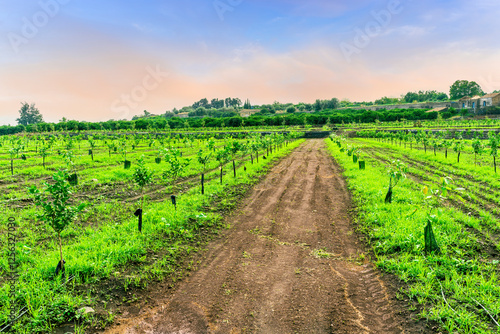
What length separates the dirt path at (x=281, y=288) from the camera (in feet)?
17.7

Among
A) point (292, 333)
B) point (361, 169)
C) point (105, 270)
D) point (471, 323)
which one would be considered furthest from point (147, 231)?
point (361, 169)

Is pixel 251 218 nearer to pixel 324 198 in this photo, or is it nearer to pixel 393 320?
pixel 324 198

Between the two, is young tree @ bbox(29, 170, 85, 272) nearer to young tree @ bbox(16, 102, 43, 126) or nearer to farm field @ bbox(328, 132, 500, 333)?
farm field @ bbox(328, 132, 500, 333)

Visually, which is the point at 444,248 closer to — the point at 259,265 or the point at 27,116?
the point at 259,265

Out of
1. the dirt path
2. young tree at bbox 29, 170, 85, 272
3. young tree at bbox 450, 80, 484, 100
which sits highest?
young tree at bbox 450, 80, 484, 100

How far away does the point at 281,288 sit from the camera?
657 centimetres

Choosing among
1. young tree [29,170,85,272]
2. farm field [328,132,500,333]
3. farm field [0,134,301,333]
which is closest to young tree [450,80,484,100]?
farm field [328,132,500,333]

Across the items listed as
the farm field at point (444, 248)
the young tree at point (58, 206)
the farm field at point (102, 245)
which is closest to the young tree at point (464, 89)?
the farm field at point (444, 248)

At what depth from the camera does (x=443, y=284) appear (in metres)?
6.26

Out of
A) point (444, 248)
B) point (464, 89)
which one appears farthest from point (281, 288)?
point (464, 89)

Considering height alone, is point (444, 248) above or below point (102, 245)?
below

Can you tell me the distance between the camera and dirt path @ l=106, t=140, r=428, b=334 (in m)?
5.40

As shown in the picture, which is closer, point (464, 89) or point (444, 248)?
point (444, 248)

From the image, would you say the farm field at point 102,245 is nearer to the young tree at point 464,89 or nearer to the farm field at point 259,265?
the farm field at point 259,265
